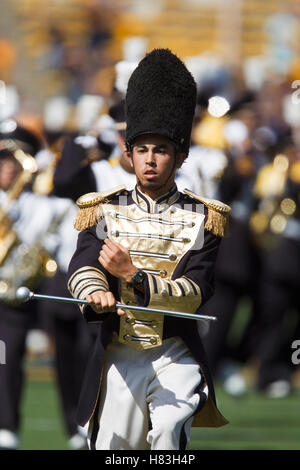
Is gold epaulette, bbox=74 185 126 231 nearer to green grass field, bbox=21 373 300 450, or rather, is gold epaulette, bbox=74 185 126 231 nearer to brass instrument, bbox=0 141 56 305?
brass instrument, bbox=0 141 56 305

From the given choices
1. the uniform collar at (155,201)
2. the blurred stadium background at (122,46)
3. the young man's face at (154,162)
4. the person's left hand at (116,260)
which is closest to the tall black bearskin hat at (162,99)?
the young man's face at (154,162)

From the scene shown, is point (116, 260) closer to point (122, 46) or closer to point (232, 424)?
point (232, 424)

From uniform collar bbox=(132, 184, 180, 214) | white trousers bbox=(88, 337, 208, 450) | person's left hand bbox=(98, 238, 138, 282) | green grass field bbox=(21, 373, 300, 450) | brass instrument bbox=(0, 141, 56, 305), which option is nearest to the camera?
person's left hand bbox=(98, 238, 138, 282)

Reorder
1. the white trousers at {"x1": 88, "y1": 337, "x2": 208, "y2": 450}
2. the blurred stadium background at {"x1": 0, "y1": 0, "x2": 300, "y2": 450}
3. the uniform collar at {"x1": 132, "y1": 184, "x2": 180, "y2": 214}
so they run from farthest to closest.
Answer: the blurred stadium background at {"x1": 0, "y1": 0, "x2": 300, "y2": 450} → the uniform collar at {"x1": 132, "y1": 184, "x2": 180, "y2": 214} → the white trousers at {"x1": 88, "y1": 337, "x2": 208, "y2": 450}

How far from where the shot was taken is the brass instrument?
8.36 m

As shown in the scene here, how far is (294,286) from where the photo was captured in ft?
40.4

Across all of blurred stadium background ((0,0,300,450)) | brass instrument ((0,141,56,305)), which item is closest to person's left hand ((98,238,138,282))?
brass instrument ((0,141,56,305))

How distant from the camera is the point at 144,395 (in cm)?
498

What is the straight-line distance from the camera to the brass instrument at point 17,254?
8359 mm

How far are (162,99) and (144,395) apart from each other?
43.7 inches

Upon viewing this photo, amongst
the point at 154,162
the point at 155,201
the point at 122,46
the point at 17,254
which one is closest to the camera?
the point at 154,162

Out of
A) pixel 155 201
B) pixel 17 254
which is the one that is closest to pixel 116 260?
pixel 155 201

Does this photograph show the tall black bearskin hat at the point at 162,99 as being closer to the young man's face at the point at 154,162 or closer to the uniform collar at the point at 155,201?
the young man's face at the point at 154,162

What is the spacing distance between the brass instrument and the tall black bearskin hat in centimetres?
337
